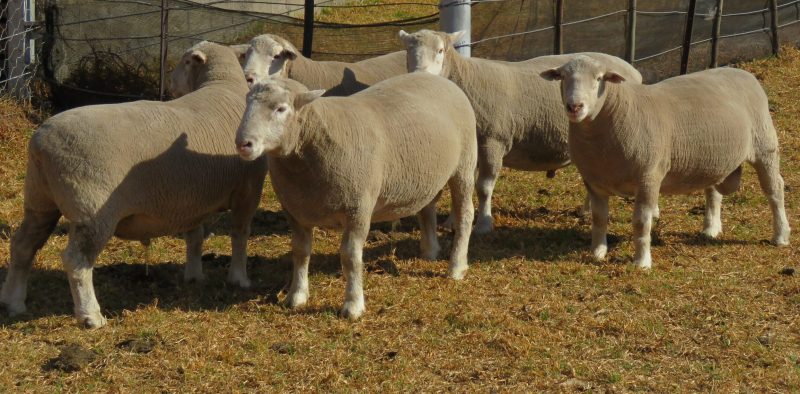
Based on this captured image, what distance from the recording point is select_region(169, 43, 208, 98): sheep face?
831 centimetres

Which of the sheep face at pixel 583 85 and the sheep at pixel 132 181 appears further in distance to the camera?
the sheep face at pixel 583 85

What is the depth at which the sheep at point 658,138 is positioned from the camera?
801 cm

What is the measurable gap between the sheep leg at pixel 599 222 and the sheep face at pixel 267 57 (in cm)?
292

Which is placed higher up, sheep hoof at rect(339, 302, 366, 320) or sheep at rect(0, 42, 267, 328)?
sheep at rect(0, 42, 267, 328)

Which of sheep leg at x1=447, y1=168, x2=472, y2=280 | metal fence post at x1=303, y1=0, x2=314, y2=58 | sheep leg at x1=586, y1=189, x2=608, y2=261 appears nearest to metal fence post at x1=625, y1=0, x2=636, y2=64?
metal fence post at x1=303, y1=0, x2=314, y2=58

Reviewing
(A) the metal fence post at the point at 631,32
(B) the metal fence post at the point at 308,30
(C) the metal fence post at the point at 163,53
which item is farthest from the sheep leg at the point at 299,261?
(A) the metal fence post at the point at 631,32

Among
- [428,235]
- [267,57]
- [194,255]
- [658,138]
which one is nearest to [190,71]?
[267,57]

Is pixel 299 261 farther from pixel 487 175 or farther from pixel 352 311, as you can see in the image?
pixel 487 175

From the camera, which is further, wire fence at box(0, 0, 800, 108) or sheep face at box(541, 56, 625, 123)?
wire fence at box(0, 0, 800, 108)

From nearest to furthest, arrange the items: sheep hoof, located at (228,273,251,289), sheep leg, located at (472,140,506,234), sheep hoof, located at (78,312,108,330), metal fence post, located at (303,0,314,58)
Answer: sheep hoof, located at (78,312,108,330), sheep hoof, located at (228,273,251,289), sheep leg, located at (472,140,506,234), metal fence post, located at (303,0,314,58)

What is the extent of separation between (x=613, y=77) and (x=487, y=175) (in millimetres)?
1794

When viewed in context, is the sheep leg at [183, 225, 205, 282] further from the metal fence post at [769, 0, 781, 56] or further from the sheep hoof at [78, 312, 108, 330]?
the metal fence post at [769, 0, 781, 56]

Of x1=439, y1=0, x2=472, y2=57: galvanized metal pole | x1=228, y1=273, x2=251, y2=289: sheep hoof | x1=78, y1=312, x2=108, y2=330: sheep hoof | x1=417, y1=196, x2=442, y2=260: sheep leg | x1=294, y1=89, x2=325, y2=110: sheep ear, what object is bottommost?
x1=228, y1=273, x2=251, y2=289: sheep hoof

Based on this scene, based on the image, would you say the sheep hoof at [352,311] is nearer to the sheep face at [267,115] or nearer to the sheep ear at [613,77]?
the sheep face at [267,115]
